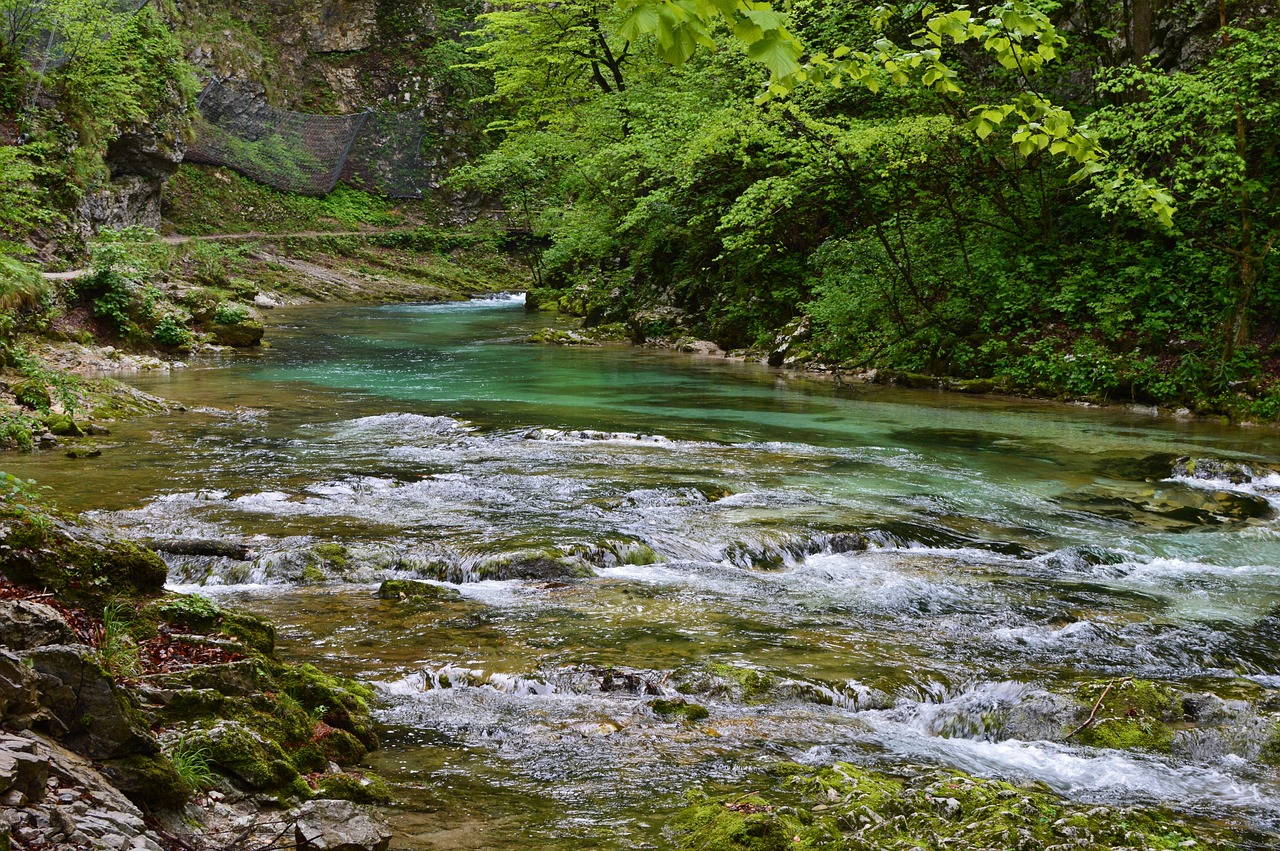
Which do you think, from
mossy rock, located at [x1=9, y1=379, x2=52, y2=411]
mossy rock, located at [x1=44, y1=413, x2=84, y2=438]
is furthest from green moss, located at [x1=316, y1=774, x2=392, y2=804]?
mossy rock, located at [x1=9, y1=379, x2=52, y2=411]

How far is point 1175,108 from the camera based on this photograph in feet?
48.8

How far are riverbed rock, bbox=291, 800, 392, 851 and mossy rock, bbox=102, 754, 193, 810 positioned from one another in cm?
38

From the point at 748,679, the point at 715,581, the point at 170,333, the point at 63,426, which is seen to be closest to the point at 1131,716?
the point at 748,679

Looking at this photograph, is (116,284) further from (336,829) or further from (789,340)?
(336,829)

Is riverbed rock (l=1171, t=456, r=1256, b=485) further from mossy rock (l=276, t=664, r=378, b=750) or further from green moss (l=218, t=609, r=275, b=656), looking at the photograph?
green moss (l=218, t=609, r=275, b=656)

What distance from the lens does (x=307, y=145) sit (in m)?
45.1

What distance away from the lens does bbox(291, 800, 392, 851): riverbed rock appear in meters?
3.03

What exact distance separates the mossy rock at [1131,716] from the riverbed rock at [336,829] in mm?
3550

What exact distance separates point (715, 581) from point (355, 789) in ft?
13.2

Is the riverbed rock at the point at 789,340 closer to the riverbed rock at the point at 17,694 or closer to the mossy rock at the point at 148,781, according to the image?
the mossy rock at the point at 148,781

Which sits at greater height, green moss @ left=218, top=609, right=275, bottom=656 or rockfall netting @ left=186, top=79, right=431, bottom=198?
rockfall netting @ left=186, top=79, right=431, bottom=198

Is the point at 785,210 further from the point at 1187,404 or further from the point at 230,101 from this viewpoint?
the point at 230,101

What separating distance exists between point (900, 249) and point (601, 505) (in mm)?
12588

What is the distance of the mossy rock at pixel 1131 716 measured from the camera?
4.83m
